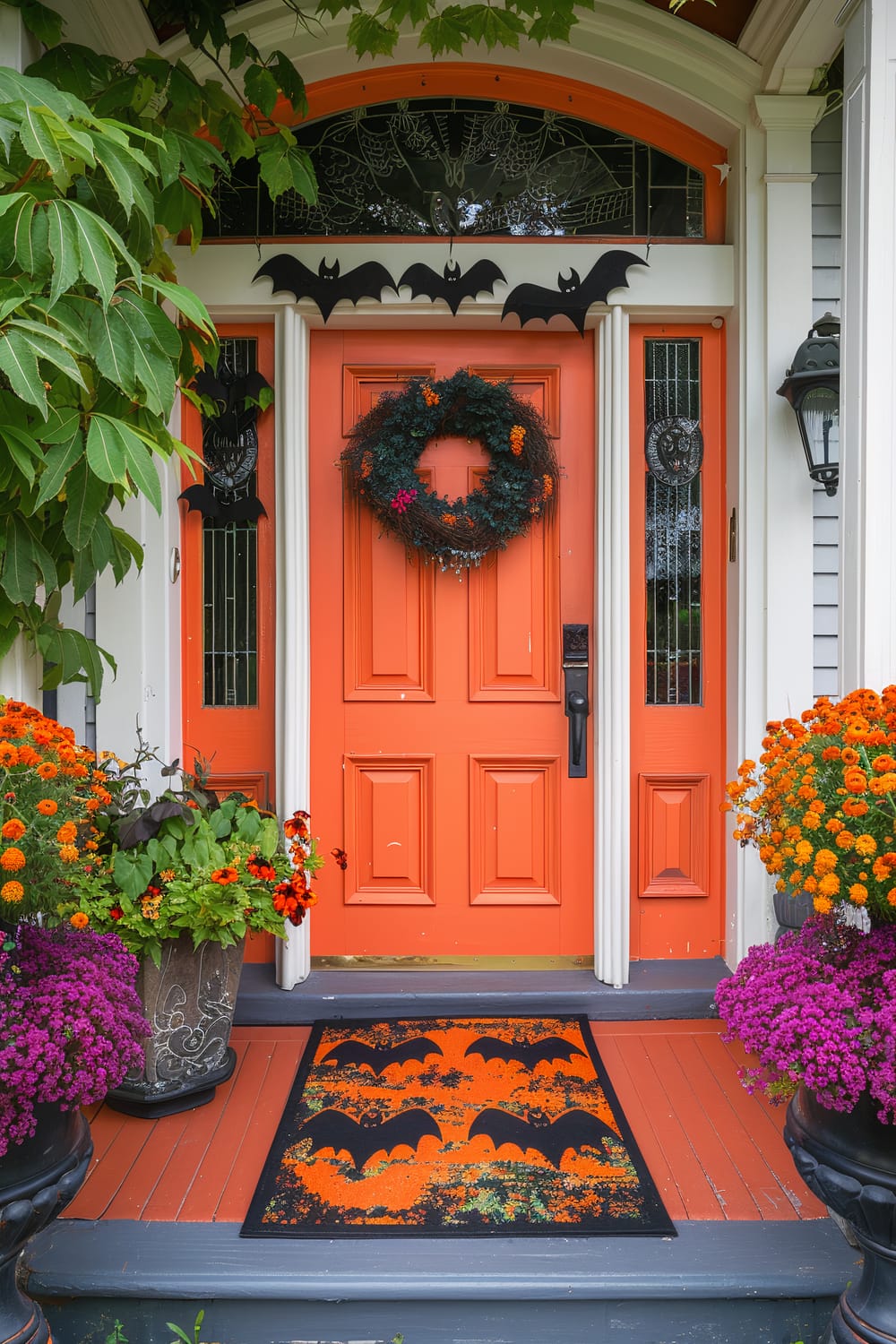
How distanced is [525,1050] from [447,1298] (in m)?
0.93

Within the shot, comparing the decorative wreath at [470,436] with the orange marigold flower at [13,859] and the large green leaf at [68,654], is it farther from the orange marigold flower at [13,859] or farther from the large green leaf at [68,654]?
the orange marigold flower at [13,859]

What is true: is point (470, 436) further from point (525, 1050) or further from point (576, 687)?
point (525, 1050)

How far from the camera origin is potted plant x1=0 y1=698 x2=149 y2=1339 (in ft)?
4.88

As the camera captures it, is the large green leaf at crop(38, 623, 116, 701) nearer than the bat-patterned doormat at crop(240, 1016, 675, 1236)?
No

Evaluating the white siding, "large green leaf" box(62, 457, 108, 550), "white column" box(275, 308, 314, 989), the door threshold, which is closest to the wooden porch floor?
the door threshold

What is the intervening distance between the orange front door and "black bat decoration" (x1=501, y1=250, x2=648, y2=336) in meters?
0.15

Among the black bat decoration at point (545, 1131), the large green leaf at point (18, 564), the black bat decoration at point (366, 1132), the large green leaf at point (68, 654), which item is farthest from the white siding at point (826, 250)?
the large green leaf at point (18, 564)

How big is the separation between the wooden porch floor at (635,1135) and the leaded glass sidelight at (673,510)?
1.12 metres

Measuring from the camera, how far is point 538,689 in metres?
3.06

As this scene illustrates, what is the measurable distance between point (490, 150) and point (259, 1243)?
2.94 metres

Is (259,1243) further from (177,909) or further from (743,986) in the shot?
(743,986)

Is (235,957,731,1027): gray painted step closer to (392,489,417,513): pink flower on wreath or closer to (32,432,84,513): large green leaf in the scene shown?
(392,489,417,513): pink flower on wreath

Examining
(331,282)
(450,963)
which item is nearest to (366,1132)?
(450,963)

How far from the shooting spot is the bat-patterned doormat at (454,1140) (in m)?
1.95
